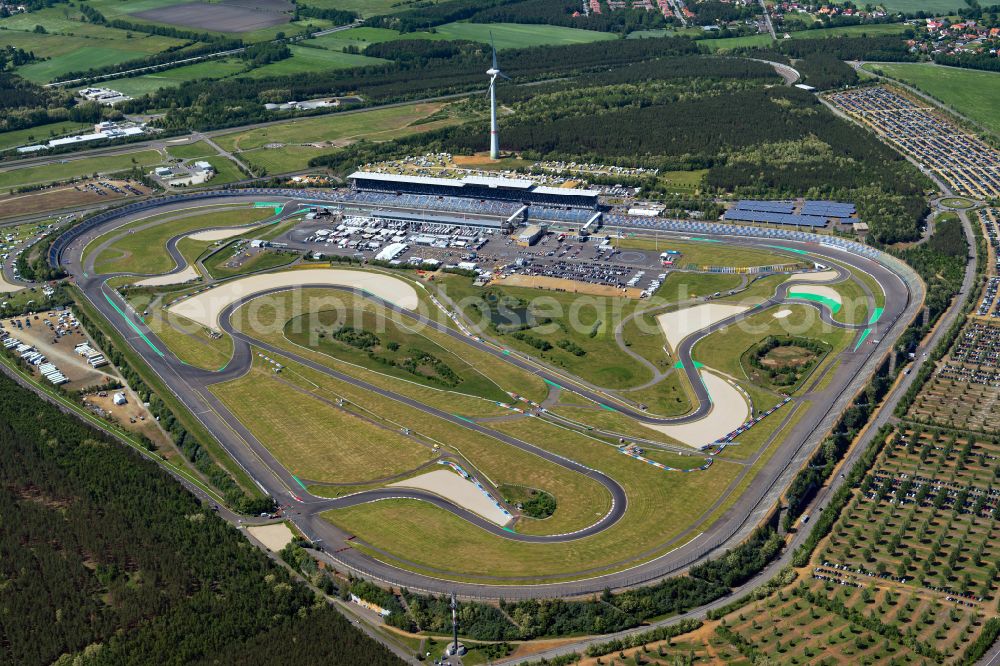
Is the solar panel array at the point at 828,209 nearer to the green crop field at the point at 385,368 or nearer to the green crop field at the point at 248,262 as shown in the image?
the green crop field at the point at 385,368

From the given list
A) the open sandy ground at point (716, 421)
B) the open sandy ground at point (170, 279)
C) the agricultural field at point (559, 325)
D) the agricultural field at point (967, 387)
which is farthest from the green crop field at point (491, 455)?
the open sandy ground at point (170, 279)

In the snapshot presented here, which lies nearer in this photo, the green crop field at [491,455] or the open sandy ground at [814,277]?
the green crop field at [491,455]

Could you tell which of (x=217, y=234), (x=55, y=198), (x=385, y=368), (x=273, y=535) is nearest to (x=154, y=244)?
(x=217, y=234)

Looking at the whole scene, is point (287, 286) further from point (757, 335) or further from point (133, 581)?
point (133, 581)

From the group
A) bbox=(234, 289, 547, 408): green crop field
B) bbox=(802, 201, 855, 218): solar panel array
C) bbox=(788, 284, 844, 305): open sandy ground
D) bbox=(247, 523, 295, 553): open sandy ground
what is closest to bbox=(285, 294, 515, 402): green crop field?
bbox=(234, 289, 547, 408): green crop field

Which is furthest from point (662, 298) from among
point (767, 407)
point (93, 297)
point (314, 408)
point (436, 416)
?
point (93, 297)

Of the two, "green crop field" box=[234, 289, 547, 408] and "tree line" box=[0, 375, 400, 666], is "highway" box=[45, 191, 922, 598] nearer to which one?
"green crop field" box=[234, 289, 547, 408]
